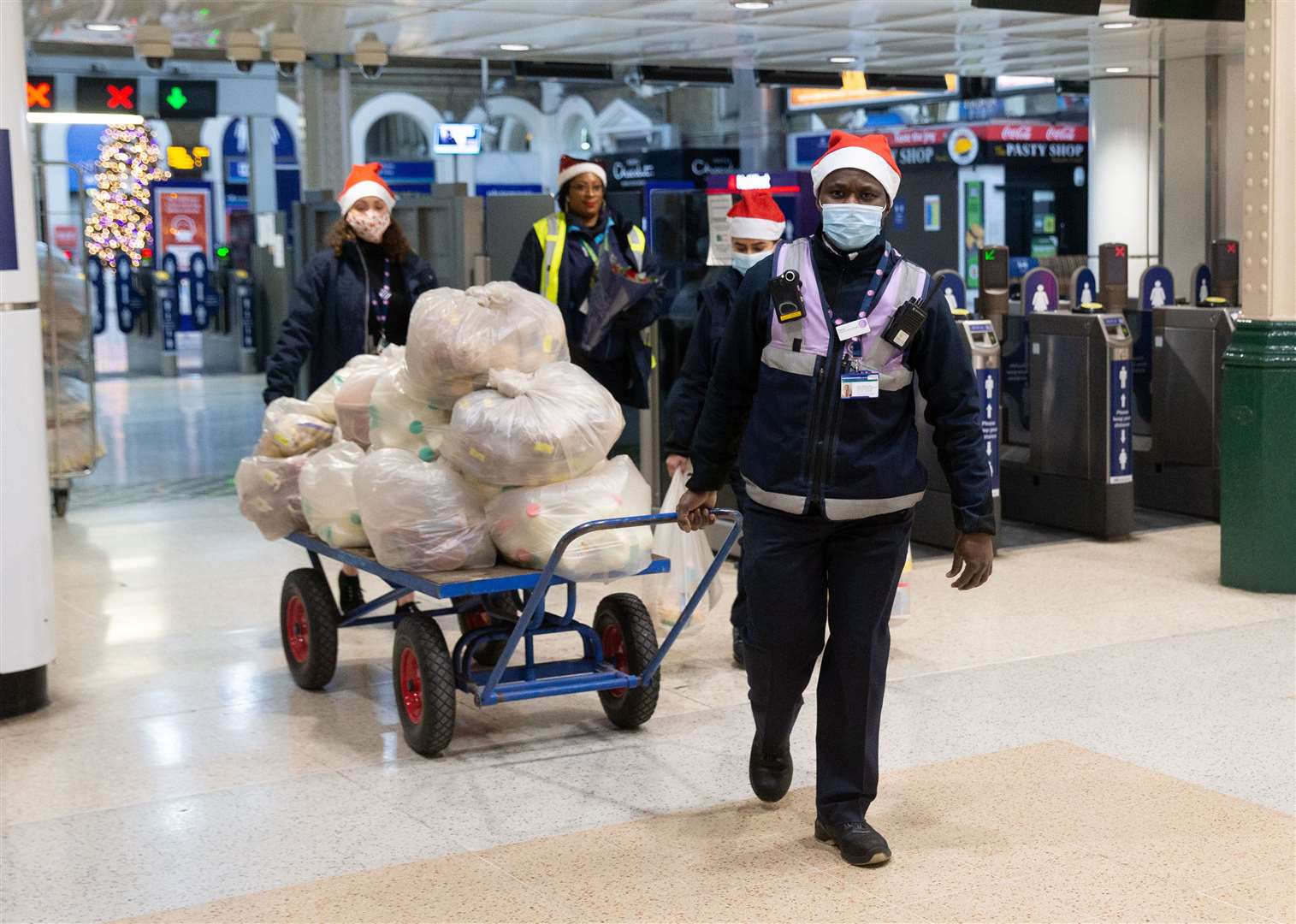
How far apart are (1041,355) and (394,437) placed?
4790 millimetres

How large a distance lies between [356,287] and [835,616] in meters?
3.01

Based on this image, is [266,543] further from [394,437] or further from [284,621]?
[394,437]

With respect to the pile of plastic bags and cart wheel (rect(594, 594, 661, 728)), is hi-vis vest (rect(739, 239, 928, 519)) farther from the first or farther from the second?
cart wheel (rect(594, 594, 661, 728))

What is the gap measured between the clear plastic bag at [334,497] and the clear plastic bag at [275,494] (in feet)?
0.87

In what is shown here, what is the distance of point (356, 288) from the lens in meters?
6.34

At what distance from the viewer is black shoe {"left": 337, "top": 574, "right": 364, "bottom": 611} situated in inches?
261

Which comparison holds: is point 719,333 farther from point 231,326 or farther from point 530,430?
point 231,326

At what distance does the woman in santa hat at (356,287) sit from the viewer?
627cm

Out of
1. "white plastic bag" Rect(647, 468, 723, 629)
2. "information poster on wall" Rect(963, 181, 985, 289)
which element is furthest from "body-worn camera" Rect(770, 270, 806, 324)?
"information poster on wall" Rect(963, 181, 985, 289)

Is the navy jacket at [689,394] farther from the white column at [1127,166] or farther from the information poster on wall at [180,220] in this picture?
the information poster on wall at [180,220]

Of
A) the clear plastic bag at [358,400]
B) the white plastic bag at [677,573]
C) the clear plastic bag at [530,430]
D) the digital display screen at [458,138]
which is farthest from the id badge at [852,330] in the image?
the digital display screen at [458,138]

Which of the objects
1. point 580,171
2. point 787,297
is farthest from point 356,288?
point 787,297

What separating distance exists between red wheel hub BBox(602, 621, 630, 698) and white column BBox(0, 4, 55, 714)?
1960 mm

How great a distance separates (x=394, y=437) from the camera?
17.4 ft
